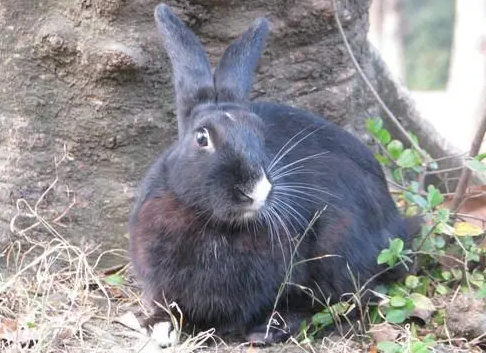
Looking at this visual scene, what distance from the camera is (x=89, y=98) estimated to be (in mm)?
4414

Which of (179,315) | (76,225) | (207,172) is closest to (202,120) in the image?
(207,172)

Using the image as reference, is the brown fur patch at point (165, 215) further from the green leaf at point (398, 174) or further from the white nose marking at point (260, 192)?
the green leaf at point (398, 174)

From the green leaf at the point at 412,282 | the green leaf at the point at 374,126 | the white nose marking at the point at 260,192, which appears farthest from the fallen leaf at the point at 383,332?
the green leaf at the point at 374,126

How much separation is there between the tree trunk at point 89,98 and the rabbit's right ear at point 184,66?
1.20 feet

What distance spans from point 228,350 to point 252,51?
132cm

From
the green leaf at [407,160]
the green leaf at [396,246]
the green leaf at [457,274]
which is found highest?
the green leaf at [407,160]

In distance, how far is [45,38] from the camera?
169 inches

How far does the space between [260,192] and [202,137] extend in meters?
0.37

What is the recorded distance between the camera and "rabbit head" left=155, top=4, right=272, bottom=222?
345 centimetres

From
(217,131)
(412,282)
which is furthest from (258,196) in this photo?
(412,282)

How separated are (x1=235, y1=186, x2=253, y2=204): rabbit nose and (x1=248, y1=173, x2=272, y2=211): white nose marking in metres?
0.01

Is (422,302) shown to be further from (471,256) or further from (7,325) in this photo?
(7,325)

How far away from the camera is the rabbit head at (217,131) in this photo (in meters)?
3.45

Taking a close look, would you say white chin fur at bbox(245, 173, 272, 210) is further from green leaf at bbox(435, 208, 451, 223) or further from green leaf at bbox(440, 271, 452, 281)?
green leaf at bbox(440, 271, 452, 281)
